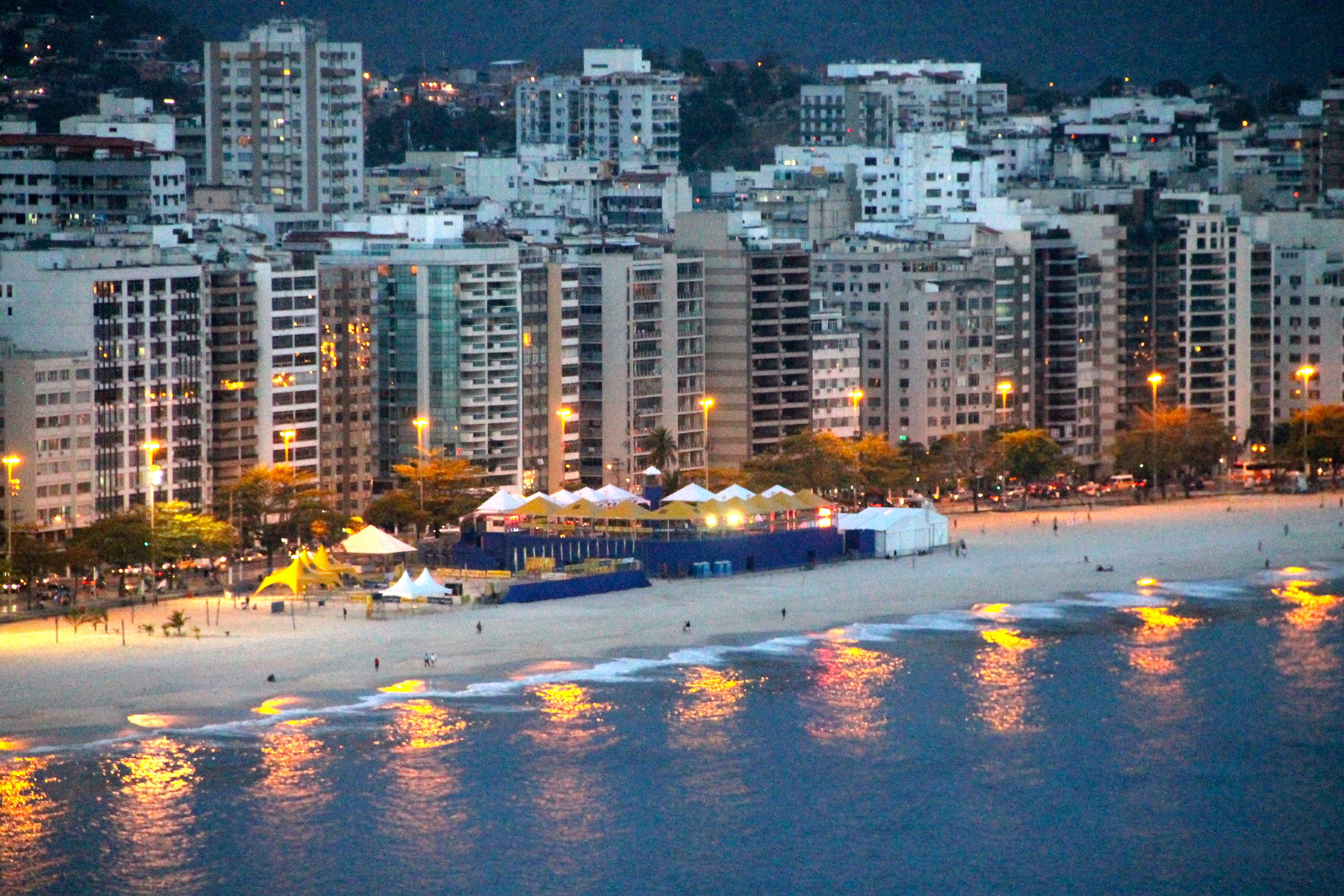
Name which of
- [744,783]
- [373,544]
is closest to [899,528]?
[373,544]

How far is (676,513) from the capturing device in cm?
10919

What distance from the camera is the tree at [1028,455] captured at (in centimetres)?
13462

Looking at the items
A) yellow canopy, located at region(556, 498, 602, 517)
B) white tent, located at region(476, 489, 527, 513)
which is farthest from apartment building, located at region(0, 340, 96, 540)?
yellow canopy, located at region(556, 498, 602, 517)

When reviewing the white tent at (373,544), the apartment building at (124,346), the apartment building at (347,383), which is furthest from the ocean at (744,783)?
the apartment building at (347,383)

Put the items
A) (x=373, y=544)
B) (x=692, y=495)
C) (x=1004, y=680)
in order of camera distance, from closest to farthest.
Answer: (x=1004, y=680) < (x=373, y=544) < (x=692, y=495)

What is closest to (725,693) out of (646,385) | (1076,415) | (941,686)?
(941,686)

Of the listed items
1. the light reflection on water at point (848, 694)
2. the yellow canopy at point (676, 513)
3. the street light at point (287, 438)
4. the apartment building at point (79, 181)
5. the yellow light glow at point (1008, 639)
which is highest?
the apartment building at point (79, 181)

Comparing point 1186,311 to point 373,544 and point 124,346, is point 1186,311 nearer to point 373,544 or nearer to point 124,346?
point 373,544

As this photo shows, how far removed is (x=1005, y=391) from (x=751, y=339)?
53.4ft

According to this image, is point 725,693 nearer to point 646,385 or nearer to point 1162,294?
point 646,385

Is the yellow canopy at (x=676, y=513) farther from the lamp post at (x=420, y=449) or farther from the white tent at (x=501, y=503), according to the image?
the lamp post at (x=420, y=449)

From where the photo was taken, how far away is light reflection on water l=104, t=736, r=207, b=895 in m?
67.6

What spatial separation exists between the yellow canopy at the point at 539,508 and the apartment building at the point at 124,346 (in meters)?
12.3

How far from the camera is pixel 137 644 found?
91.2m
